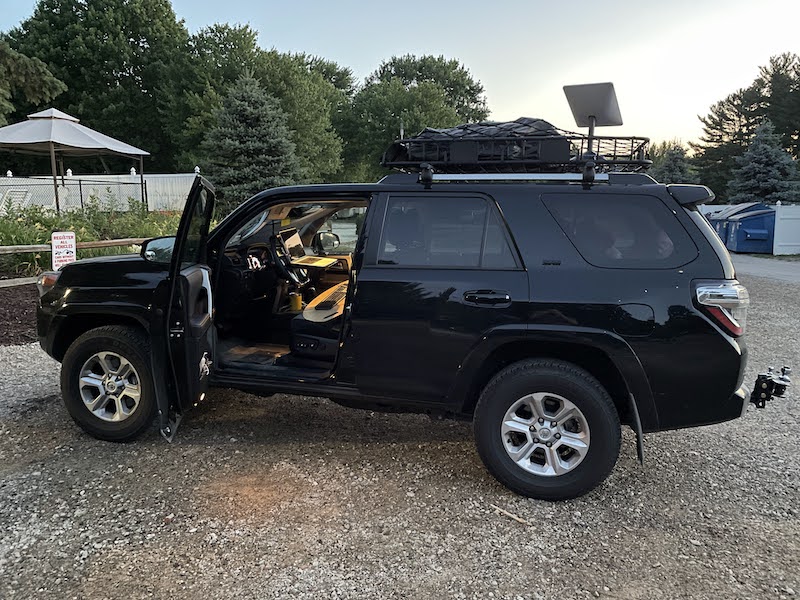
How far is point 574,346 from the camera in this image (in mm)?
3287

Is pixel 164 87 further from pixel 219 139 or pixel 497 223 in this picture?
pixel 497 223

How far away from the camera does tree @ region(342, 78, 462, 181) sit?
145ft

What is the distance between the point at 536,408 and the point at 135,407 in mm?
2603

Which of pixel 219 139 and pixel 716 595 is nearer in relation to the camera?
pixel 716 595

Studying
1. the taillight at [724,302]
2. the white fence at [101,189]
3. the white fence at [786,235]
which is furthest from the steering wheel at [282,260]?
the white fence at [786,235]

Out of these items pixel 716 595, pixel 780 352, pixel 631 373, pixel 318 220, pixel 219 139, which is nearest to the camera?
pixel 716 595

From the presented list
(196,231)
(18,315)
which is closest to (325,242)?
(196,231)

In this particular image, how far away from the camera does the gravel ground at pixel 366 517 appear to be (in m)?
2.59

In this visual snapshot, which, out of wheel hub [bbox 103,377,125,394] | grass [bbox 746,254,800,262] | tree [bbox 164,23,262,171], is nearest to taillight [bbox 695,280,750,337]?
wheel hub [bbox 103,377,125,394]

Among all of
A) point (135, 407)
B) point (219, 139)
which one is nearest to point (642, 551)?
point (135, 407)

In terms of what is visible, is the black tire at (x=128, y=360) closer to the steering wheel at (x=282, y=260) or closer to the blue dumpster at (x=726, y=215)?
the steering wheel at (x=282, y=260)

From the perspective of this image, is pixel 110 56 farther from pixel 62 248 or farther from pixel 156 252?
pixel 156 252

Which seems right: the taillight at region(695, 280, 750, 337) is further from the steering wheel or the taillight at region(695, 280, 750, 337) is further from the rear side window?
the steering wheel

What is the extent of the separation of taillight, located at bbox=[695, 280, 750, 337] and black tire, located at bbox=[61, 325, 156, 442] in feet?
11.0
